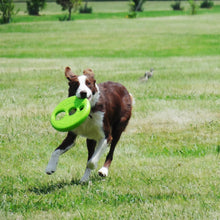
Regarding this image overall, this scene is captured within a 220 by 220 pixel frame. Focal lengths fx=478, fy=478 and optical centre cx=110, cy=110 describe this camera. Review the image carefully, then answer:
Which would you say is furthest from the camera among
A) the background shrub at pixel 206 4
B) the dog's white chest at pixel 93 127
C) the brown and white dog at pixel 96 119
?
the background shrub at pixel 206 4

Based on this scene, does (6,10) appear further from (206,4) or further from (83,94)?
(206,4)

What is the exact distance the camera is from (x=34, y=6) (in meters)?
69.9

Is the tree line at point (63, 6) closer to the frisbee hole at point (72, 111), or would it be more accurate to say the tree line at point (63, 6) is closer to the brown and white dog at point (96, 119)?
the brown and white dog at point (96, 119)

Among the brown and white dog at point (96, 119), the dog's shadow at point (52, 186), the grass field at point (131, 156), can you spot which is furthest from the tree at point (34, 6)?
the dog's shadow at point (52, 186)

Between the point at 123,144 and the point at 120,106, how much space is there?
1.57m

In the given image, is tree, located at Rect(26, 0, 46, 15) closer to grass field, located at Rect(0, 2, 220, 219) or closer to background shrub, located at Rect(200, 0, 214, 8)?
background shrub, located at Rect(200, 0, 214, 8)

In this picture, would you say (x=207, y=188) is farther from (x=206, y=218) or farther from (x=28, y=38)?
(x=28, y=38)

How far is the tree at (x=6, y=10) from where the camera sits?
50.1 meters

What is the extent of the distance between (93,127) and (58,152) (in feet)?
1.54

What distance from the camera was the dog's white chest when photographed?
5.20m

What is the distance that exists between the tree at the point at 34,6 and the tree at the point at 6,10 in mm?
15265

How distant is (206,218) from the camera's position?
14.1 feet

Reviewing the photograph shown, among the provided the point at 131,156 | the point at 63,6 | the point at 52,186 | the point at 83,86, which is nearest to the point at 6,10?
the point at 63,6

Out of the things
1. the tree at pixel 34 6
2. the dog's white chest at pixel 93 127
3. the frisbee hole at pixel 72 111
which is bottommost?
the tree at pixel 34 6
